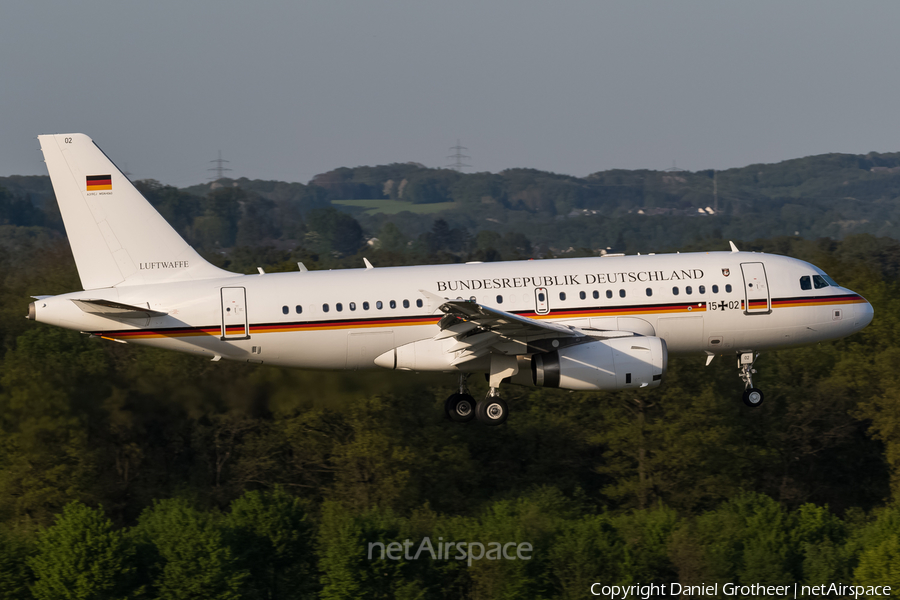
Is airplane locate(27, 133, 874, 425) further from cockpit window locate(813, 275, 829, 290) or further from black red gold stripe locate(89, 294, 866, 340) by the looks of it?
cockpit window locate(813, 275, 829, 290)

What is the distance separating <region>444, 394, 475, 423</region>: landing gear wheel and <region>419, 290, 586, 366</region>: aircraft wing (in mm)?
2223

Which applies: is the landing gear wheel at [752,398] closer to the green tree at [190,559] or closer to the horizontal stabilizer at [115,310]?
the horizontal stabilizer at [115,310]

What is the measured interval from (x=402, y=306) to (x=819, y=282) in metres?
13.1

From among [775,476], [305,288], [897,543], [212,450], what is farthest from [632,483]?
[305,288]

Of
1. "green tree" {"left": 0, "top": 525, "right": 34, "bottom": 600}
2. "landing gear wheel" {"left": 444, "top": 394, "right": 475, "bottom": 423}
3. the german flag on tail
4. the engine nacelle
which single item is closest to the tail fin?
the german flag on tail

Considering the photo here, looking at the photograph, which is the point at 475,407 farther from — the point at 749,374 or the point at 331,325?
the point at 749,374

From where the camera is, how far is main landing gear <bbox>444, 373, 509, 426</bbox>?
30.5 m

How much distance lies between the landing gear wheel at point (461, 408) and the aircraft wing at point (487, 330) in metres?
2.22

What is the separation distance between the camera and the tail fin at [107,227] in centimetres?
3073
